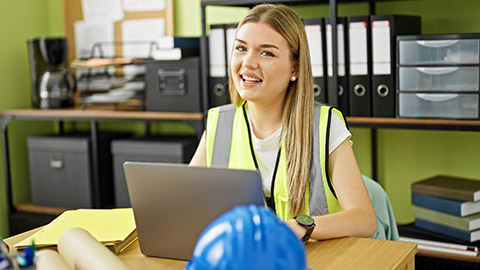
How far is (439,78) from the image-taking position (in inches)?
90.4

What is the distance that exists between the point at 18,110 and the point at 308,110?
2.03 m

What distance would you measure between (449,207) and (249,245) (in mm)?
1724

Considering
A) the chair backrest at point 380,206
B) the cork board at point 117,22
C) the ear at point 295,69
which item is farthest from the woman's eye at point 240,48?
the cork board at point 117,22

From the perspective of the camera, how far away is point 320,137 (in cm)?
171

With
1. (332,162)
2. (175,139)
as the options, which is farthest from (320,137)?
(175,139)

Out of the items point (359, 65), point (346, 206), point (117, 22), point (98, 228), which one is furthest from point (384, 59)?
point (117, 22)

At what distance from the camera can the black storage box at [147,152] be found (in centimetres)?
289

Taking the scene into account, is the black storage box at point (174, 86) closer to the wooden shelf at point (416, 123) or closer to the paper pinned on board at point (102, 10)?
the paper pinned on board at point (102, 10)

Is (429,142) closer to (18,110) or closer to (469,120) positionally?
(469,120)

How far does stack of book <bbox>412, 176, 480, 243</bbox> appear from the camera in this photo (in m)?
2.32

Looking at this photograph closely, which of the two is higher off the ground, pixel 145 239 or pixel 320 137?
pixel 320 137

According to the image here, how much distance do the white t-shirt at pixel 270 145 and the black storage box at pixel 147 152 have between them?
112cm

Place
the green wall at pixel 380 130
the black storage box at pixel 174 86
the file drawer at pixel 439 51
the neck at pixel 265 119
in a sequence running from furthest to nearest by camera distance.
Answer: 1. the black storage box at pixel 174 86
2. the green wall at pixel 380 130
3. the file drawer at pixel 439 51
4. the neck at pixel 265 119

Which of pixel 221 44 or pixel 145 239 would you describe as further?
pixel 221 44
